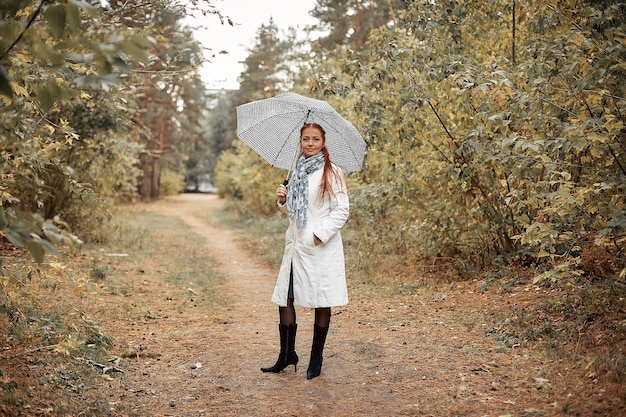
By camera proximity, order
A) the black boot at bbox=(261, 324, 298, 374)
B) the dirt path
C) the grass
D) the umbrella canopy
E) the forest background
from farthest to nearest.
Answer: the umbrella canopy → the black boot at bbox=(261, 324, 298, 374) → the dirt path → the grass → the forest background

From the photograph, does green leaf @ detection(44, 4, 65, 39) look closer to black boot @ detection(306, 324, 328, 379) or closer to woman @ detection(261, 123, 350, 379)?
woman @ detection(261, 123, 350, 379)

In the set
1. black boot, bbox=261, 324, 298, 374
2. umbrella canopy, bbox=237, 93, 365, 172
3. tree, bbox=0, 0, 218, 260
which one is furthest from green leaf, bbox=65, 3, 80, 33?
black boot, bbox=261, 324, 298, 374

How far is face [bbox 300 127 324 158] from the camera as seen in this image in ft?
15.7

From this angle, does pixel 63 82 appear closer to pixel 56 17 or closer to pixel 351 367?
pixel 56 17

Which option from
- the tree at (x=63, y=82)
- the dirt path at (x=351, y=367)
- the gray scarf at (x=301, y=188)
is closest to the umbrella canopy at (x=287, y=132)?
the gray scarf at (x=301, y=188)

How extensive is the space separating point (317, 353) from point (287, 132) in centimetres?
192

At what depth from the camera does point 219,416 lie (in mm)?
4098

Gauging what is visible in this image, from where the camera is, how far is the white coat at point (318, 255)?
459cm

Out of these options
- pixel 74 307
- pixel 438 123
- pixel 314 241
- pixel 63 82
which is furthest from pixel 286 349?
pixel 438 123

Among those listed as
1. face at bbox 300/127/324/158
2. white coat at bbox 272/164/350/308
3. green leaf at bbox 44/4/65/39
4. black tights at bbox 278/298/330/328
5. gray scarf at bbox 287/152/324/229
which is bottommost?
black tights at bbox 278/298/330/328

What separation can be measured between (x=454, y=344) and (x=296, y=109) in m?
2.71

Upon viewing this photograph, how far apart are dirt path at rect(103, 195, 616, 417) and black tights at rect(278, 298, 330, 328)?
475mm

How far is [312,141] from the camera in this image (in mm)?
4785

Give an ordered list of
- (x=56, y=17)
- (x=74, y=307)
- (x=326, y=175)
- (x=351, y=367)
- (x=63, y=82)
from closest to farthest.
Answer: (x=56, y=17)
(x=63, y=82)
(x=326, y=175)
(x=351, y=367)
(x=74, y=307)
